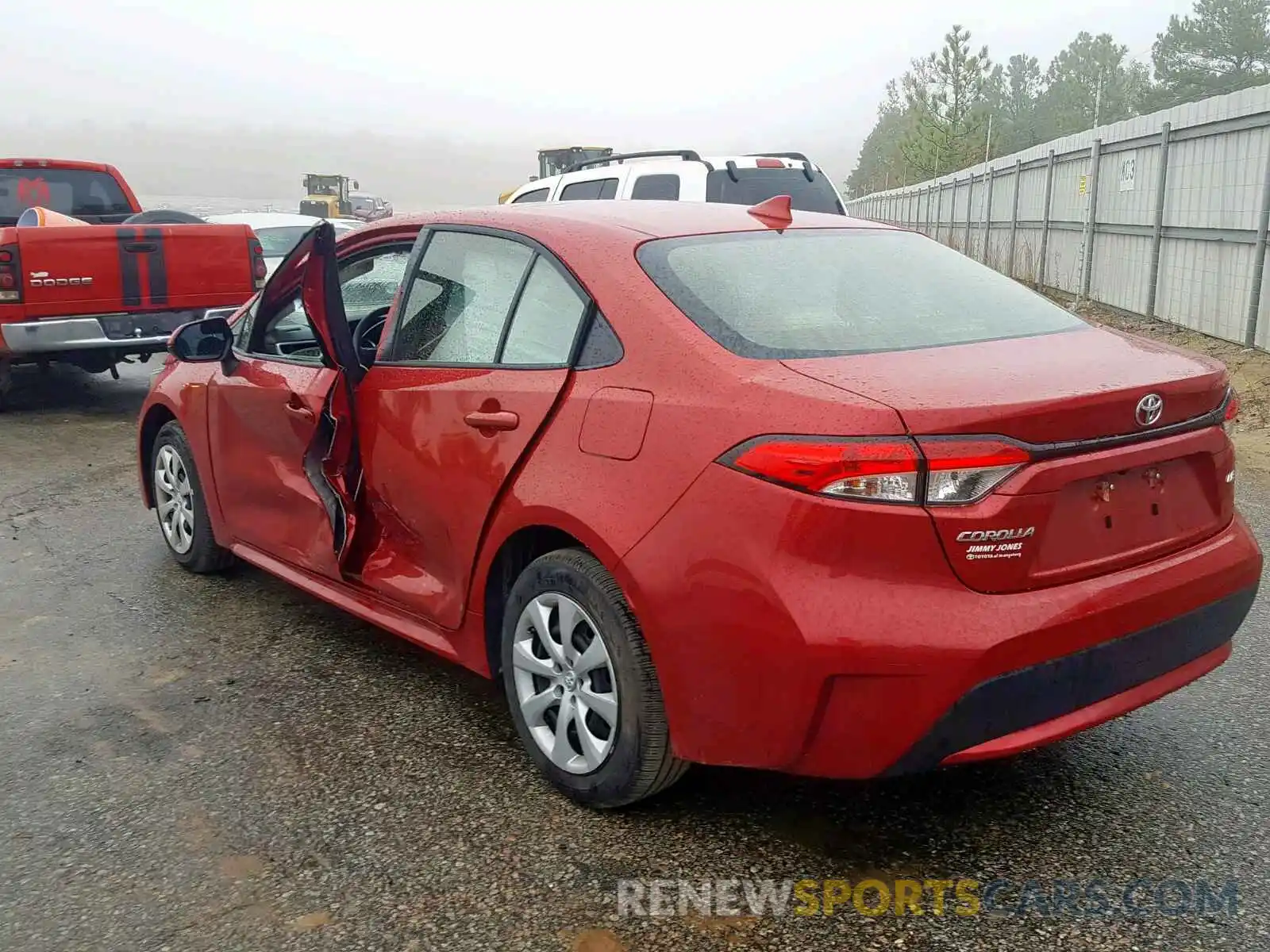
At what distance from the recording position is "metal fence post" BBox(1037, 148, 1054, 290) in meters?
19.5

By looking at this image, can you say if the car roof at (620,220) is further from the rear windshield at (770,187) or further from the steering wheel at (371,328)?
the rear windshield at (770,187)

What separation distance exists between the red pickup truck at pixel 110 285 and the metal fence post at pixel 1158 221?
975 cm

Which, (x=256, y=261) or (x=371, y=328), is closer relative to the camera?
(x=371, y=328)

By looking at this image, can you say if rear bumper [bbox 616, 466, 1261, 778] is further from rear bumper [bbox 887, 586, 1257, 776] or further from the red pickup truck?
the red pickup truck

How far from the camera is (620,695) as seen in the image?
9.80 feet

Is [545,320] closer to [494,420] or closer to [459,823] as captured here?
[494,420]

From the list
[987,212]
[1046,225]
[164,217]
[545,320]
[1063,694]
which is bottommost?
[1063,694]

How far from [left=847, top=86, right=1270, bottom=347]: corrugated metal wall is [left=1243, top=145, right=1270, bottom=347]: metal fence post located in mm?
10

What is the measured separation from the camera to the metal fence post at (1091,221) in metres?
16.3

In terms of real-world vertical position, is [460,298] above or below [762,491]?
above

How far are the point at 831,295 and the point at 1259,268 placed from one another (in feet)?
28.8

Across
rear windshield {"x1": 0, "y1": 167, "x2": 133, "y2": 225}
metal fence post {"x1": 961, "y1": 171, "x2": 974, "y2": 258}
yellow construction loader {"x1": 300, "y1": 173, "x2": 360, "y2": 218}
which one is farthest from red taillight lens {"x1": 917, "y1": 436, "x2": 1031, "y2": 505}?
yellow construction loader {"x1": 300, "y1": 173, "x2": 360, "y2": 218}

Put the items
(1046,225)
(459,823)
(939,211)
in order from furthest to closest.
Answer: (939,211)
(1046,225)
(459,823)

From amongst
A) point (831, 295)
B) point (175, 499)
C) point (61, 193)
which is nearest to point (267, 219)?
point (61, 193)
